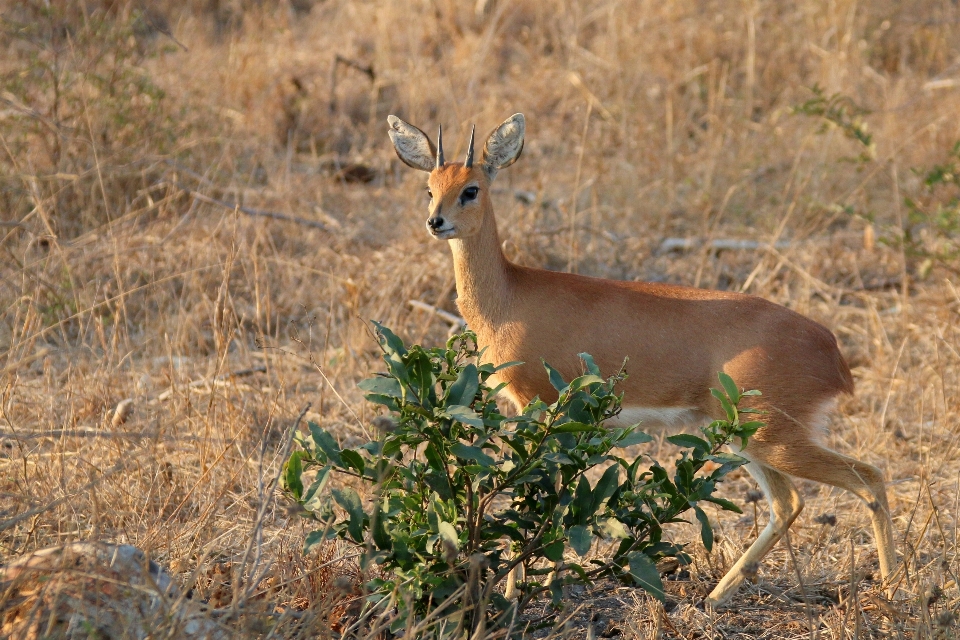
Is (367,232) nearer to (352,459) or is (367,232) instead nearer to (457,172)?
(457,172)

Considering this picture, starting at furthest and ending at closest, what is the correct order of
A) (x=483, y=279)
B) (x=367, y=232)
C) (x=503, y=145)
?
(x=367, y=232) < (x=503, y=145) < (x=483, y=279)

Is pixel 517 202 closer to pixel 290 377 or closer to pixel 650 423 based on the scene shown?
pixel 290 377

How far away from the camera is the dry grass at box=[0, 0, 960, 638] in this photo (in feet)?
13.1

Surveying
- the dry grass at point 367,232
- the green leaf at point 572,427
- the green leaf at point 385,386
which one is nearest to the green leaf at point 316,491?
the dry grass at point 367,232

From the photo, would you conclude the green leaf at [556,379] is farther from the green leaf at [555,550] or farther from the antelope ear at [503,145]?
the antelope ear at [503,145]

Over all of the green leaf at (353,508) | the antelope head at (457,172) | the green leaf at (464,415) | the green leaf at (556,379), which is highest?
the antelope head at (457,172)

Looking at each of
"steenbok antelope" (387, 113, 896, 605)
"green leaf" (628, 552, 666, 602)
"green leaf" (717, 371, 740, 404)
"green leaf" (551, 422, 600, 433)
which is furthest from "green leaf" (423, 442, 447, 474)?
"steenbok antelope" (387, 113, 896, 605)

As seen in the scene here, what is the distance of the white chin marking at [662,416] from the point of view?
426cm

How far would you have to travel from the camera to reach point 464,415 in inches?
116

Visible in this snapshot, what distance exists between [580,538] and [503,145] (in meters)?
2.24

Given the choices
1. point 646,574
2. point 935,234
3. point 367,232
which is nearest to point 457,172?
point 646,574

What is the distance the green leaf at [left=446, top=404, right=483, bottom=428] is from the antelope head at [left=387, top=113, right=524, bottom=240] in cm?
149

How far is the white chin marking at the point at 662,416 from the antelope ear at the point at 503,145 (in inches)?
51.2

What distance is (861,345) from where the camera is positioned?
21.6 ft
